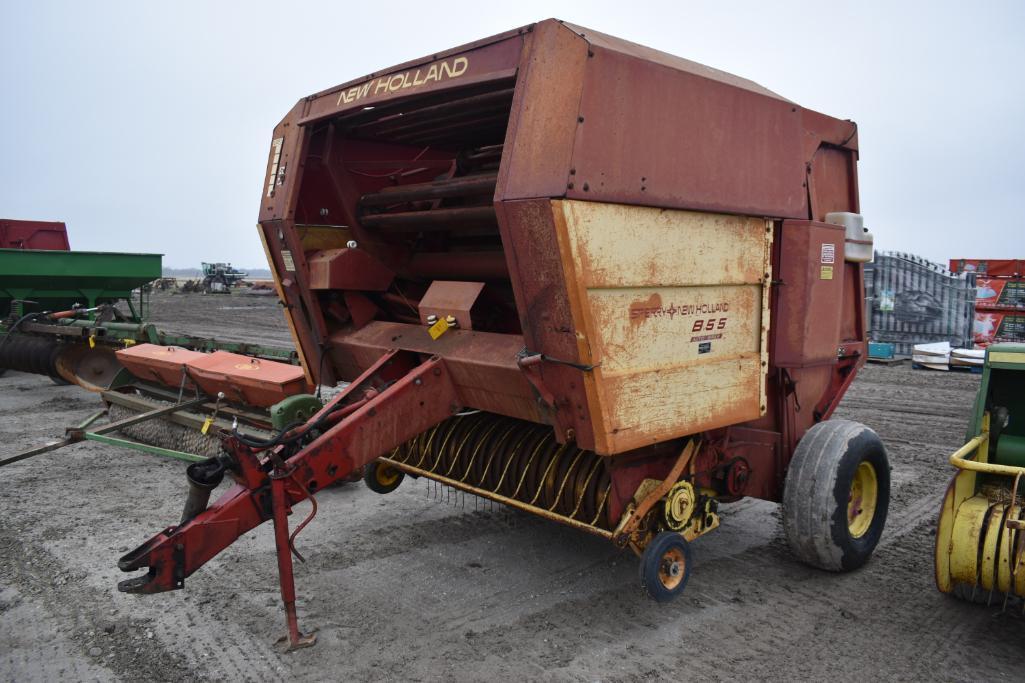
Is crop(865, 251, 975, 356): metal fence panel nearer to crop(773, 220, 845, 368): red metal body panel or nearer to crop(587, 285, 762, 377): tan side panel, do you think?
crop(773, 220, 845, 368): red metal body panel

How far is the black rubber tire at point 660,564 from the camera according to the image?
3145 millimetres

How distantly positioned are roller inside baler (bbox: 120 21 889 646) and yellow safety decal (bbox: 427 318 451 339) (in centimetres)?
5

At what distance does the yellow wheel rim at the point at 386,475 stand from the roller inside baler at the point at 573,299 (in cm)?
1

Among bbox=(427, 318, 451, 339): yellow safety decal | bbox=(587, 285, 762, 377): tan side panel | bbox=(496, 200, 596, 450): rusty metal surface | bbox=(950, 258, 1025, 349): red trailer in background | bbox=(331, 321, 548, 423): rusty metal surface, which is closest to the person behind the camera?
bbox=(496, 200, 596, 450): rusty metal surface

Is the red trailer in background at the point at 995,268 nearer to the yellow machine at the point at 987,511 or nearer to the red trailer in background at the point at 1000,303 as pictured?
the red trailer in background at the point at 1000,303

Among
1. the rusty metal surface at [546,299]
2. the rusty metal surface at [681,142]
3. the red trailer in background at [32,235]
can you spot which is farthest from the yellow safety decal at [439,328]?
the red trailer in background at [32,235]

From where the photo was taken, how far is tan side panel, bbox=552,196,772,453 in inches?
110

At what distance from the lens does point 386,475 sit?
4.61 m

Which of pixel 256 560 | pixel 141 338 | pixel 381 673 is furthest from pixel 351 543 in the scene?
pixel 141 338

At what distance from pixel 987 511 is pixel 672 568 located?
1.32 metres

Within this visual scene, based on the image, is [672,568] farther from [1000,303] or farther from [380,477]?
[1000,303]

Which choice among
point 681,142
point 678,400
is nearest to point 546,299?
point 678,400

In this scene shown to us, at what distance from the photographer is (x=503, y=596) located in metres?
3.63

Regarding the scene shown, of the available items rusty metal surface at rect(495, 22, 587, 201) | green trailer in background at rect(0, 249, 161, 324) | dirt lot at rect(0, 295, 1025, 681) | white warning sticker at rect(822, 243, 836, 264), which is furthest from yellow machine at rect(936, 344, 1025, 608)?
green trailer in background at rect(0, 249, 161, 324)
